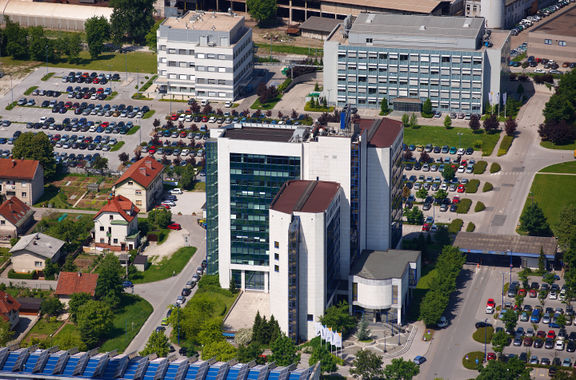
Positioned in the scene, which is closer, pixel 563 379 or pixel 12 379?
pixel 12 379

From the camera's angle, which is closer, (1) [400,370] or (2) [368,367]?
(1) [400,370]

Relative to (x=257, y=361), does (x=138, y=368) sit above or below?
above

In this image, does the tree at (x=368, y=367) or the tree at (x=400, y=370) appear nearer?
the tree at (x=400, y=370)

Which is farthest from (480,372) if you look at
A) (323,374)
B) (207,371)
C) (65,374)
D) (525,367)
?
(65,374)

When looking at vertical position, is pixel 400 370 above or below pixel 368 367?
above

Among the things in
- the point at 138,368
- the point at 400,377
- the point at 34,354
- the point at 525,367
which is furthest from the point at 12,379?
the point at 525,367

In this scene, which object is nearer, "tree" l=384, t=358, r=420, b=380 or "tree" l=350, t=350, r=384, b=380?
"tree" l=384, t=358, r=420, b=380

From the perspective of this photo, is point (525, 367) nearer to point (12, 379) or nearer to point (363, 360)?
point (363, 360)
